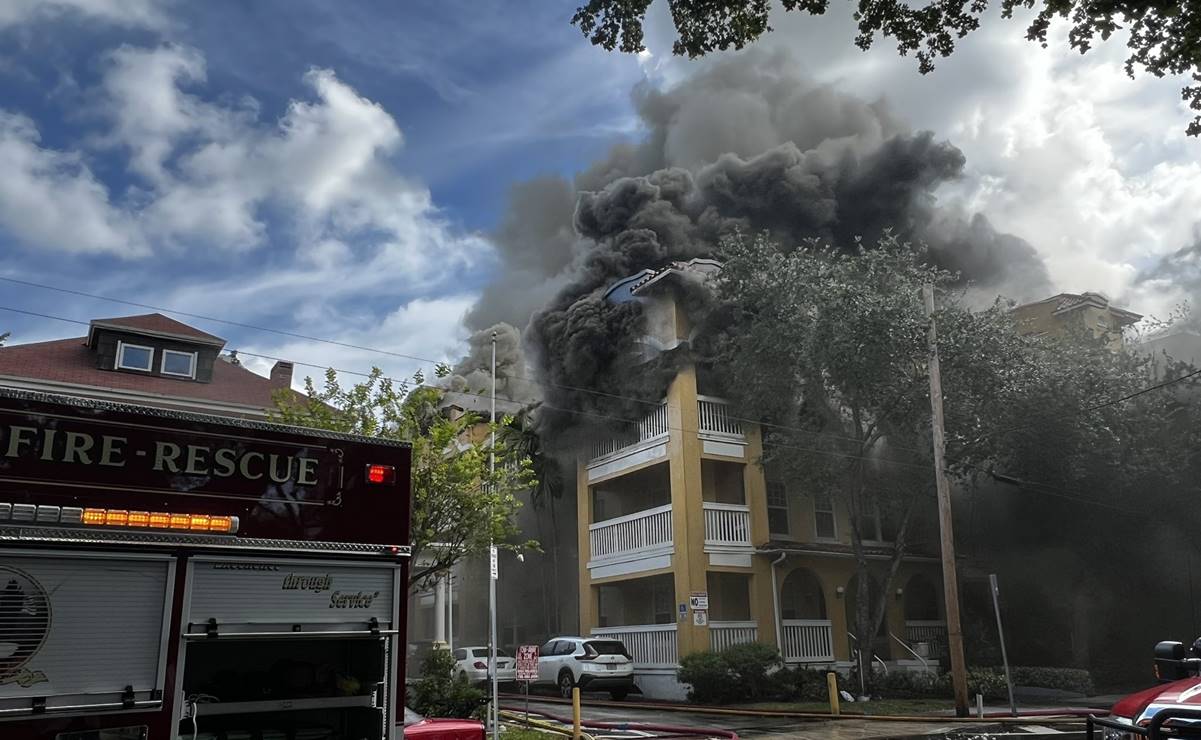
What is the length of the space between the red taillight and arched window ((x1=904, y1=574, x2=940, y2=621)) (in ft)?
85.9

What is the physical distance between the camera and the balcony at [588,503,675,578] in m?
23.8

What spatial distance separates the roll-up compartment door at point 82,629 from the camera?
4.55m

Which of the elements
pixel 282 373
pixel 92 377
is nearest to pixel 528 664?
pixel 92 377

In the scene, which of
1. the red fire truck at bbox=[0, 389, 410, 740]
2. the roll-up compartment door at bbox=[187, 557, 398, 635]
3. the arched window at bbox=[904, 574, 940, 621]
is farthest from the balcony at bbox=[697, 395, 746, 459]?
the roll-up compartment door at bbox=[187, 557, 398, 635]

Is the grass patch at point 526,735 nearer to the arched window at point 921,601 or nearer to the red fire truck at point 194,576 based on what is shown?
the red fire truck at point 194,576

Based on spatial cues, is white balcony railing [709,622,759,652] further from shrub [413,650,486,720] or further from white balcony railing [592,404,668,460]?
shrub [413,650,486,720]

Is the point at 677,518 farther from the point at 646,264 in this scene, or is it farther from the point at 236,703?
the point at 236,703

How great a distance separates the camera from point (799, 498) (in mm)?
25500

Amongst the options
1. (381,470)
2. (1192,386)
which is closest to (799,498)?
(1192,386)

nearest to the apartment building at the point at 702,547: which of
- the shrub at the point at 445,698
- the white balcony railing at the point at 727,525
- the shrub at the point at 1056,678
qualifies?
the white balcony railing at the point at 727,525

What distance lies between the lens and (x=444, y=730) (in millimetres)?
8086

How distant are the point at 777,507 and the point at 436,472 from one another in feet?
45.7

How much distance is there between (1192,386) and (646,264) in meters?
16.5

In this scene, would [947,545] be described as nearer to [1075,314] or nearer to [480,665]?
[480,665]
